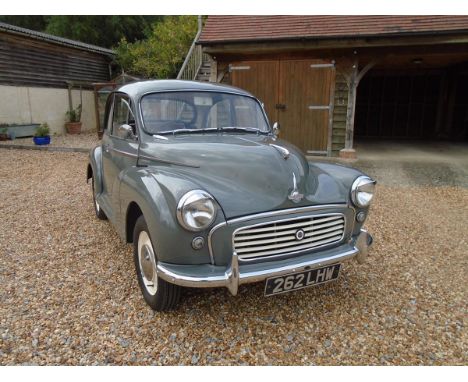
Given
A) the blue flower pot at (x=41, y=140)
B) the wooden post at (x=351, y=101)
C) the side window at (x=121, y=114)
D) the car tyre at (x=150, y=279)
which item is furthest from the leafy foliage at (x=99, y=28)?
the car tyre at (x=150, y=279)

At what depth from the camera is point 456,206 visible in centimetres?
530

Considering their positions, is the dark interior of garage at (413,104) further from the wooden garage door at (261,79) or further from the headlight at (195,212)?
the headlight at (195,212)

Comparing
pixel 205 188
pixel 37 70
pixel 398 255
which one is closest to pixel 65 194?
pixel 205 188

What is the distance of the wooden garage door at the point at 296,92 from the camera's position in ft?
26.6

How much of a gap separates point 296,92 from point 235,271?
6872mm

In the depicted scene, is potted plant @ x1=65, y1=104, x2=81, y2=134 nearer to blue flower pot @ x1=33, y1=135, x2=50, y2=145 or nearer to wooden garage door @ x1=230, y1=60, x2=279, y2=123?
blue flower pot @ x1=33, y1=135, x2=50, y2=145

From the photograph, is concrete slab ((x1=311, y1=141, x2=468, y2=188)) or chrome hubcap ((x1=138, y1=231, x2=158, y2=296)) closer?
chrome hubcap ((x1=138, y1=231, x2=158, y2=296))

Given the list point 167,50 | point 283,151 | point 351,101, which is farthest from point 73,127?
point 283,151

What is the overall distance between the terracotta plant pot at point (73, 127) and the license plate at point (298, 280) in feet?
45.4

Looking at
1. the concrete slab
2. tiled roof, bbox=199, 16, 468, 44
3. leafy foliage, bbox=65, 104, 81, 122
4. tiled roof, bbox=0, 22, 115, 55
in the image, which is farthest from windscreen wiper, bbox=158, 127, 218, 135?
leafy foliage, bbox=65, 104, 81, 122

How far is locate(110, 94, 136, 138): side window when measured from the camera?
332cm

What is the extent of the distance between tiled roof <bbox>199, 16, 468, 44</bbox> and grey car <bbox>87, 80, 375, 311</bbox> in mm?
5359

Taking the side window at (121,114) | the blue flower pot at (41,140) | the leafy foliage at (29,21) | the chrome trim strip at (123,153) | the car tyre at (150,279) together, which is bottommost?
the car tyre at (150,279)

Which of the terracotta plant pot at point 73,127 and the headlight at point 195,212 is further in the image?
the terracotta plant pot at point 73,127
